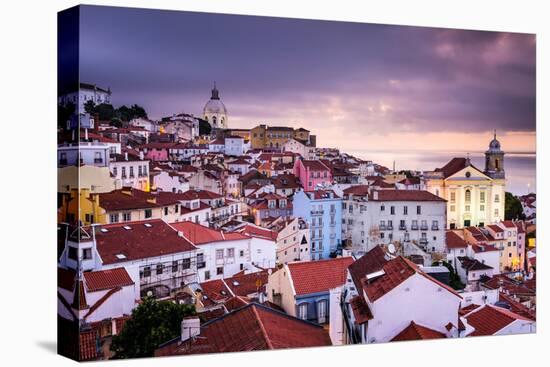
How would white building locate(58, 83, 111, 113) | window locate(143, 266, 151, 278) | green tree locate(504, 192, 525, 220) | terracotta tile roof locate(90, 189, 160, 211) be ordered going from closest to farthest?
white building locate(58, 83, 111, 113)
terracotta tile roof locate(90, 189, 160, 211)
window locate(143, 266, 151, 278)
green tree locate(504, 192, 525, 220)

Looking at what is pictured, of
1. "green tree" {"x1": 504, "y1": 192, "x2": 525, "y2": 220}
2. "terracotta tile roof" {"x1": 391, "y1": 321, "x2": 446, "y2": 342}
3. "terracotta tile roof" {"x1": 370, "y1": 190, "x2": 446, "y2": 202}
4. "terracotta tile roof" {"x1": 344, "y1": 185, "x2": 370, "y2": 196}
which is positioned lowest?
"terracotta tile roof" {"x1": 391, "y1": 321, "x2": 446, "y2": 342}

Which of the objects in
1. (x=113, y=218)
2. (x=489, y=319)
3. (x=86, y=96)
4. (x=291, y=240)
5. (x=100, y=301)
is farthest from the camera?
(x=489, y=319)

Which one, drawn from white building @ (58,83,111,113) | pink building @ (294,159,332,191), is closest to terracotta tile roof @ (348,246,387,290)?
pink building @ (294,159,332,191)

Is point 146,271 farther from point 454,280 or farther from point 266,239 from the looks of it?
point 454,280

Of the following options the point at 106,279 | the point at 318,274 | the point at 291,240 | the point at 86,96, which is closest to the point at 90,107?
the point at 86,96

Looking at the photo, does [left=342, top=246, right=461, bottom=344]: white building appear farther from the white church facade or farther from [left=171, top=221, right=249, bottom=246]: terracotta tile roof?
[left=171, top=221, right=249, bottom=246]: terracotta tile roof

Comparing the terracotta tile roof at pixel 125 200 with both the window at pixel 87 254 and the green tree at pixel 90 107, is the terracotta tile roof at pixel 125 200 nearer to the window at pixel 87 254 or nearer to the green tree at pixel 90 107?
the window at pixel 87 254

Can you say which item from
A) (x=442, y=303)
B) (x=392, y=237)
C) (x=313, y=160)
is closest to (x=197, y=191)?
(x=313, y=160)
